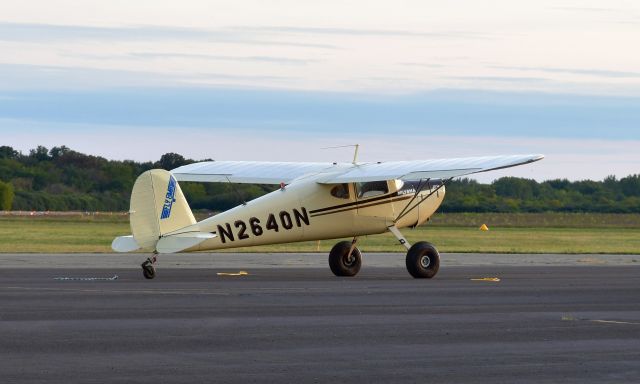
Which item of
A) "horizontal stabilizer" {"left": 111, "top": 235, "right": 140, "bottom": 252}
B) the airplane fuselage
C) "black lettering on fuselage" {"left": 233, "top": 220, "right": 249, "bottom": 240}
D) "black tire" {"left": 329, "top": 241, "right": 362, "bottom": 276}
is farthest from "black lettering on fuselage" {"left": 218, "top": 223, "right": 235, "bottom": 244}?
"black tire" {"left": 329, "top": 241, "right": 362, "bottom": 276}

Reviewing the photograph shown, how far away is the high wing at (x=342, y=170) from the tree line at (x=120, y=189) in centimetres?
4248

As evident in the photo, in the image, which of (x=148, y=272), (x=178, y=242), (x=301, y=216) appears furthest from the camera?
(x=301, y=216)

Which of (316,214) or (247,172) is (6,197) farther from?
(316,214)

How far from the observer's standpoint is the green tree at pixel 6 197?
261ft

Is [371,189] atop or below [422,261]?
atop

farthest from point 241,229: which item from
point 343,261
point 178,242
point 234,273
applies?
point 343,261

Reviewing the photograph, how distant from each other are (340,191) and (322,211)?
2.10 feet

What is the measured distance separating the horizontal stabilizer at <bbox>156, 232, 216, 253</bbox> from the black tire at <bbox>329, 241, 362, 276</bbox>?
3676 millimetres

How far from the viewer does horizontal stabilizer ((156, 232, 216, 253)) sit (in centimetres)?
2242

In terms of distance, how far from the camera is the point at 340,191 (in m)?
25.3

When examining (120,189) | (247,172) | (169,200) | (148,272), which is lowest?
(148,272)

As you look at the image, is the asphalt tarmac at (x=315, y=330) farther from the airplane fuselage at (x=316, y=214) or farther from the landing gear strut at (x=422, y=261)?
the airplane fuselage at (x=316, y=214)

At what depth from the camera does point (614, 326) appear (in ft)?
50.6

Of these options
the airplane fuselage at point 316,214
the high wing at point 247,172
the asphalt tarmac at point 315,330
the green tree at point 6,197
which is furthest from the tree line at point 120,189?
the asphalt tarmac at point 315,330
